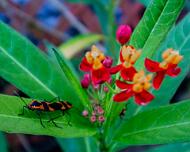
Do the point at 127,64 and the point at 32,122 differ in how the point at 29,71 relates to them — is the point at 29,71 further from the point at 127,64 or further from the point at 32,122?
the point at 127,64

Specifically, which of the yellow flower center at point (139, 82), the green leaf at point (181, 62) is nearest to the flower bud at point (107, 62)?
the yellow flower center at point (139, 82)

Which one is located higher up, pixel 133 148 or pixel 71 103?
pixel 71 103

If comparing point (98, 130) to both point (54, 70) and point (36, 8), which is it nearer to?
point (54, 70)

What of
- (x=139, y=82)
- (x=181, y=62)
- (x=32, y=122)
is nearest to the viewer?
(x=139, y=82)

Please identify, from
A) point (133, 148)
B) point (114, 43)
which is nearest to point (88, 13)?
point (133, 148)

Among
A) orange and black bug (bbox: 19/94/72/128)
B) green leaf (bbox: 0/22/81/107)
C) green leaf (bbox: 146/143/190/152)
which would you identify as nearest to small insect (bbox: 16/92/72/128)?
orange and black bug (bbox: 19/94/72/128)

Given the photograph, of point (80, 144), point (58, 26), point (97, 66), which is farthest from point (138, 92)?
point (58, 26)

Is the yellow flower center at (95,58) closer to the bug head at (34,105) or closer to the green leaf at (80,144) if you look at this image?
the bug head at (34,105)
